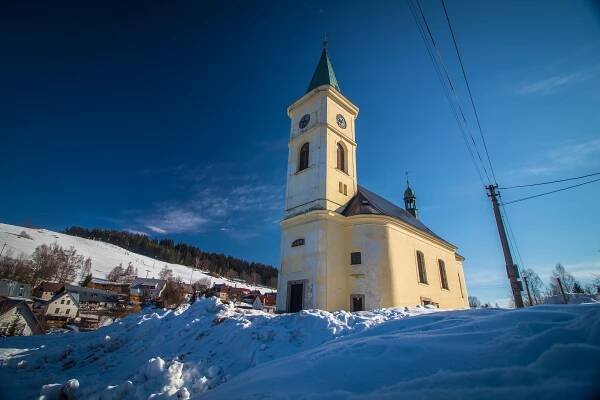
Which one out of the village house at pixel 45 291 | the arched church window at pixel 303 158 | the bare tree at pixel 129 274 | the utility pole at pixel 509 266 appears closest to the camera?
the utility pole at pixel 509 266

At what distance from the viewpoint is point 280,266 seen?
2027 cm

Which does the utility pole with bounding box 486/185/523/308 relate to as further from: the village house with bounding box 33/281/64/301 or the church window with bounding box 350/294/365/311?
the village house with bounding box 33/281/64/301

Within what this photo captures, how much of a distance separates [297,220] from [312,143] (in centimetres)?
682

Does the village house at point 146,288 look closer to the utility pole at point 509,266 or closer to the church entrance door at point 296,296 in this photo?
the church entrance door at point 296,296

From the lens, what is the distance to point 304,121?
2489cm

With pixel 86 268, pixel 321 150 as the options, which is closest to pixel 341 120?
pixel 321 150

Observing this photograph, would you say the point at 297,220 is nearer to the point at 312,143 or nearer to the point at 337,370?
the point at 312,143

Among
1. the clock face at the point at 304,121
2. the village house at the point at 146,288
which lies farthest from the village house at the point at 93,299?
the clock face at the point at 304,121

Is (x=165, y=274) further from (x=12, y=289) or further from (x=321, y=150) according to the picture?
(x=321, y=150)

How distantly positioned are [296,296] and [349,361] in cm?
1530

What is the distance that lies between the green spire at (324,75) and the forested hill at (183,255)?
13256 cm

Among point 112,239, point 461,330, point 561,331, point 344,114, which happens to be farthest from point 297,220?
point 112,239

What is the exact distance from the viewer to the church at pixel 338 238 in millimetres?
18469

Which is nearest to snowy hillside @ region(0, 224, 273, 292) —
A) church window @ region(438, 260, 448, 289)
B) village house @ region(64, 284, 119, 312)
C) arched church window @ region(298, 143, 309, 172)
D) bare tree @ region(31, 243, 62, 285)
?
bare tree @ region(31, 243, 62, 285)
